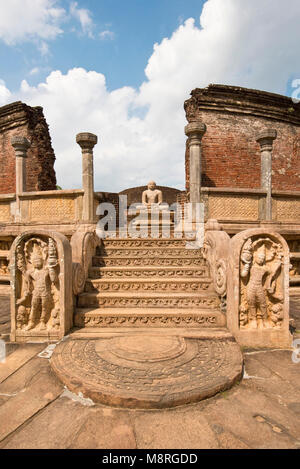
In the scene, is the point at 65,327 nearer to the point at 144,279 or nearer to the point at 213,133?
the point at 144,279

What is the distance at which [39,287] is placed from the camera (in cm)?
314

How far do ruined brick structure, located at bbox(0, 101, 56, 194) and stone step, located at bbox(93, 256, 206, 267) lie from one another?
8330 mm

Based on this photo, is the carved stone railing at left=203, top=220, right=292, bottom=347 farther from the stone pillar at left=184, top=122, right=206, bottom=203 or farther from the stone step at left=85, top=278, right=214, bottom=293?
the stone pillar at left=184, top=122, right=206, bottom=203

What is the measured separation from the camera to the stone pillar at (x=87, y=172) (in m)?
6.34

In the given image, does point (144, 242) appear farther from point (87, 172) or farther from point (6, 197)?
point (6, 197)

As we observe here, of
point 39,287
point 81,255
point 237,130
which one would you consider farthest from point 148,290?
point 237,130

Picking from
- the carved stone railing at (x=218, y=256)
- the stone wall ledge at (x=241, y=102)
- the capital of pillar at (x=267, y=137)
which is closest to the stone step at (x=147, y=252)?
the carved stone railing at (x=218, y=256)

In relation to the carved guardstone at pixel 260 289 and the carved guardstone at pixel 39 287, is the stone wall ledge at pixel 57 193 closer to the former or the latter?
the carved guardstone at pixel 39 287

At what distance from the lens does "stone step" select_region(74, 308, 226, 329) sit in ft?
11.0

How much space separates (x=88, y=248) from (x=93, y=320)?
51.4 inches

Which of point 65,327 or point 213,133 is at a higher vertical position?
point 213,133

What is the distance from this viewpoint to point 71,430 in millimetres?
1697

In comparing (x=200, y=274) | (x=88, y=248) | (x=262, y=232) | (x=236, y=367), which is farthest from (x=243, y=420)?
(x=88, y=248)

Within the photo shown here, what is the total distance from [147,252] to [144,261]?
0.88 feet
